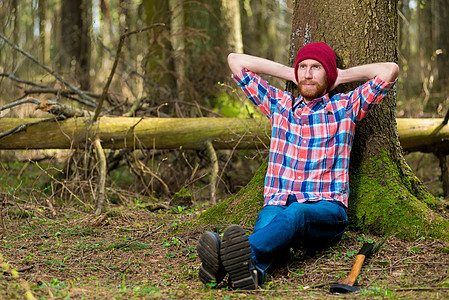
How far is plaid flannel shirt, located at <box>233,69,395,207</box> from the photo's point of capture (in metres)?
3.44

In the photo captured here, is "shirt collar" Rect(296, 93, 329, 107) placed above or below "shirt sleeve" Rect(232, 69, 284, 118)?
below

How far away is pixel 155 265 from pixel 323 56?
1996mm

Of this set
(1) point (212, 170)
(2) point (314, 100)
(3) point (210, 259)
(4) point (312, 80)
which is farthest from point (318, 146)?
(1) point (212, 170)

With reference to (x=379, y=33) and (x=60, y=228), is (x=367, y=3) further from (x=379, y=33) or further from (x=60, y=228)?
(x=60, y=228)

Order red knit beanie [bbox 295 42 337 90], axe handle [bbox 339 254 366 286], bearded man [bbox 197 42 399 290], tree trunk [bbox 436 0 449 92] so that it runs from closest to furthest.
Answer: axe handle [bbox 339 254 366 286], bearded man [bbox 197 42 399 290], red knit beanie [bbox 295 42 337 90], tree trunk [bbox 436 0 449 92]

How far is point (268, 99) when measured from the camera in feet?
12.5

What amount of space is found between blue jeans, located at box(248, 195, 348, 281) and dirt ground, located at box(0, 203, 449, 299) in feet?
0.45

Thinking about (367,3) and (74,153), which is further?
(74,153)

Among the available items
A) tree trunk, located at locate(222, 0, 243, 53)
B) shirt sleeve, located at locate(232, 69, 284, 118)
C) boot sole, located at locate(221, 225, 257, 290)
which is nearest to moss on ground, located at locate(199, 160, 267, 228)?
shirt sleeve, located at locate(232, 69, 284, 118)

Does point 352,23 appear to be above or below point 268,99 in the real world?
above

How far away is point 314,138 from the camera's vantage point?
3.52 meters

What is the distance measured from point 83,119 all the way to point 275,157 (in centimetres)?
274

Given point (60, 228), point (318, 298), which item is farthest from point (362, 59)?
point (60, 228)

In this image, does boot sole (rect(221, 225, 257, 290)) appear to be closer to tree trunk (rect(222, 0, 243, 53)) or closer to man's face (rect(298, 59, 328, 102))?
man's face (rect(298, 59, 328, 102))
